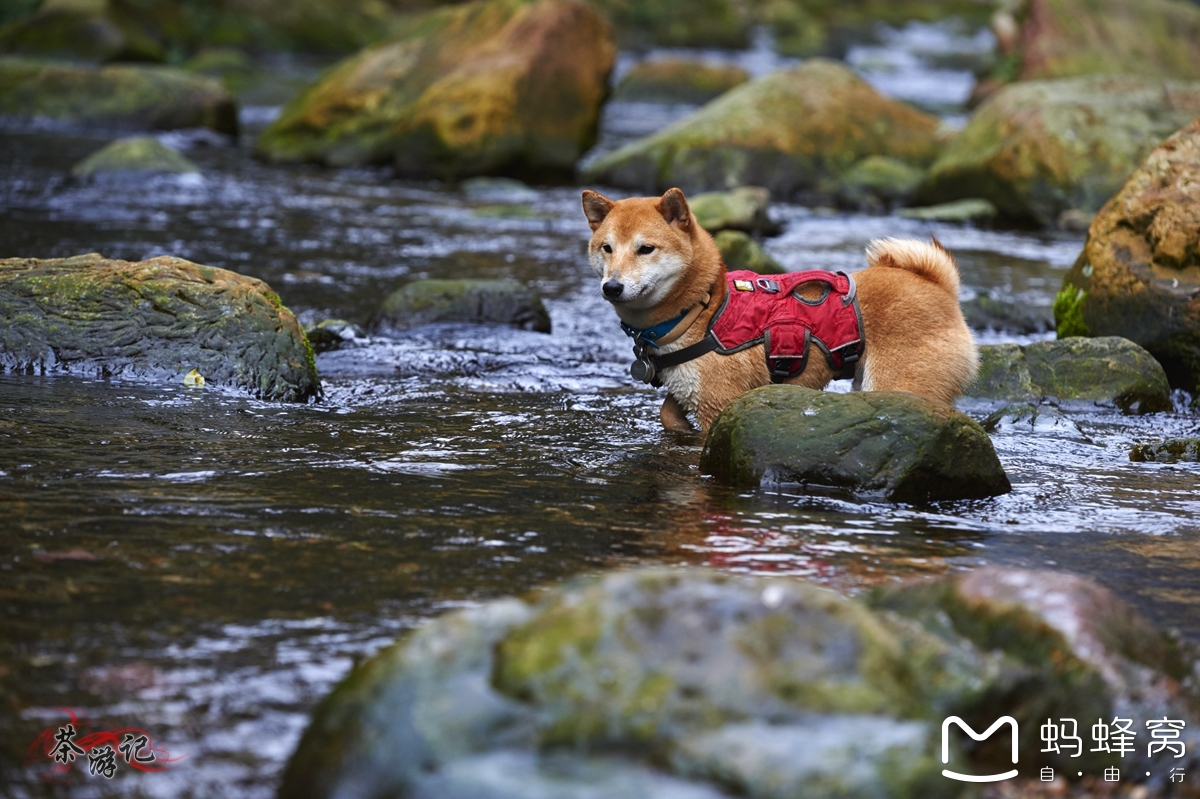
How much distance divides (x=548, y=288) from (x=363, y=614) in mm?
6934

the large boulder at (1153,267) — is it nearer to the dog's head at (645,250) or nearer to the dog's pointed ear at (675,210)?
the dog's head at (645,250)

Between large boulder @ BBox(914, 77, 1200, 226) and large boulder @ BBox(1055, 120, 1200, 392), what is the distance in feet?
17.6

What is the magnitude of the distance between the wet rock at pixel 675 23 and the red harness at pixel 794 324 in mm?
33353

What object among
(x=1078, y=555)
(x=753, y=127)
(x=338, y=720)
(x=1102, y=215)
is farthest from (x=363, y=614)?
(x=753, y=127)

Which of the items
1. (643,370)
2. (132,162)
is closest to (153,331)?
(643,370)

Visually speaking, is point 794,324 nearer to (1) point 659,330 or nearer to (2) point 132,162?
(1) point 659,330

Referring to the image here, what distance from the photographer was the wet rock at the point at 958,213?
1416 cm

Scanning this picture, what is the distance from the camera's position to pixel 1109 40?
20.2 metres

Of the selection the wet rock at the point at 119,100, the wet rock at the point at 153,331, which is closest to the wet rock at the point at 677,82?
the wet rock at the point at 119,100

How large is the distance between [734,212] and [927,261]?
5.87 meters

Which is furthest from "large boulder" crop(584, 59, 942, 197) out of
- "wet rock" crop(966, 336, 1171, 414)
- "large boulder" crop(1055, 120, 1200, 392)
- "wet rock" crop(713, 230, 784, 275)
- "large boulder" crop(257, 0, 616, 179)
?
"wet rock" crop(966, 336, 1171, 414)

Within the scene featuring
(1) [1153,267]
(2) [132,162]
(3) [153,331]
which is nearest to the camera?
(3) [153,331]

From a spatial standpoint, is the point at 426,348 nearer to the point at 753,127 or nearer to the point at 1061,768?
the point at 1061,768

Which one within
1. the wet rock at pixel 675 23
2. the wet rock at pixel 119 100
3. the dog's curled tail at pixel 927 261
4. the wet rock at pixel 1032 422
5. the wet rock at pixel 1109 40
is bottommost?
the wet rock at pixel 1032 422
